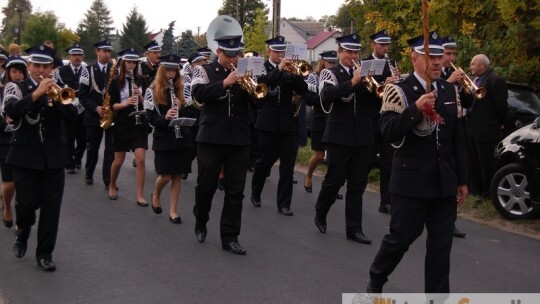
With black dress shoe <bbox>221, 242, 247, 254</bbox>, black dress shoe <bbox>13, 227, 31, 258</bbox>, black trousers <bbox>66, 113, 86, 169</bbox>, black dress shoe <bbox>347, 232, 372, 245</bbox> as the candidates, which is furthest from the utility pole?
black dress shoe <bbox>13, 227, 31, 258</bbox>

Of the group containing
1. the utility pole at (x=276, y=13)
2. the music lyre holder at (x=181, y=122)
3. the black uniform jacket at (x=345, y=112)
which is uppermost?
the utility pole at (x=276, y=13)

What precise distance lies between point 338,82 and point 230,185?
5.27 ft

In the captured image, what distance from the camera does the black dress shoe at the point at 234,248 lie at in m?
7.61

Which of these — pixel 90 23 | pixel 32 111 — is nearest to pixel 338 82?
pixel 32 111

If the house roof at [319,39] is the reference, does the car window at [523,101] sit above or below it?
below

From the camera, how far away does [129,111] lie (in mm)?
10211

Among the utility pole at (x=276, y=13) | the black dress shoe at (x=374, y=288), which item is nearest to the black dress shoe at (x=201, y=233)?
the black dress shoe at (x=374, y=288)

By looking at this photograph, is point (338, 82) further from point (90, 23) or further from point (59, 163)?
point (90, 23)

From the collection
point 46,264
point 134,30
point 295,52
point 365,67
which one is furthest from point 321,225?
point 134,30

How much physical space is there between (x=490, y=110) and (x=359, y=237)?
321 centimetres

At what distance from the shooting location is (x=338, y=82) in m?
8.12

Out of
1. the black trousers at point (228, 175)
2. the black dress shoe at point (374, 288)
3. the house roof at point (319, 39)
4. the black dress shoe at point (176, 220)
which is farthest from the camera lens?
the house roof at point (319, 39)

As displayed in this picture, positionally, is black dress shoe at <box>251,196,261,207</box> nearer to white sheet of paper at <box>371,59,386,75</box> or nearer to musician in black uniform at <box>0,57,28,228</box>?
white sheet of paper at <box>371,59,386,75</box>

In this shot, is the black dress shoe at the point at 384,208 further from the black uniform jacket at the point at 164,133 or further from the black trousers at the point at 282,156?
the black uniform jacket at the point at 164,133
